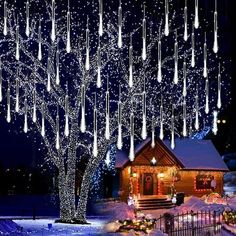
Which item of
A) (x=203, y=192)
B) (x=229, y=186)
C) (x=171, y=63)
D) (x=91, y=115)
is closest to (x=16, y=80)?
(x=91, y=115)

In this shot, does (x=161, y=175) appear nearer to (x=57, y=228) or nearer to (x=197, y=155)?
(x=197, y=155)

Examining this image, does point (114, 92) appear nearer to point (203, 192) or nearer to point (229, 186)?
point (203, 192)

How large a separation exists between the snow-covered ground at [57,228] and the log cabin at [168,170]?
22.8 ft

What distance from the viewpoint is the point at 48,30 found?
2120 centimetres

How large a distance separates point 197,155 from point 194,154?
6.6 inches

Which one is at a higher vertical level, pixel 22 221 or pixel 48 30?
pixel 48 30

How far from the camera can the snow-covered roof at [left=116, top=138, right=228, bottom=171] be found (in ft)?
96.1

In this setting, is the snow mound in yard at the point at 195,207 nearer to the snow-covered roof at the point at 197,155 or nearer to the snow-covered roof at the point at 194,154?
the snow-covered roof at the point at 194,154

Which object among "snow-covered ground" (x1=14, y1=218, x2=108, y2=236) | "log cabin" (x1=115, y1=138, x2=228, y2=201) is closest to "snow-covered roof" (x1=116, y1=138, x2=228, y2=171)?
"log cabin" (x1=115, y1=138, x2=228, y2=201)

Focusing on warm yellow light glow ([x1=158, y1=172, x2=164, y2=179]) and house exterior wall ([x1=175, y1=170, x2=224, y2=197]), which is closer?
warm yellow light glow ([x1=158, y1=172, x2=164, y2=179])

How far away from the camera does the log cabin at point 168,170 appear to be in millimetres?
28031

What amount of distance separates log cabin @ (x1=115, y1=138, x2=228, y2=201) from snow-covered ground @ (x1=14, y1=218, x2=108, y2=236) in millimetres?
6957

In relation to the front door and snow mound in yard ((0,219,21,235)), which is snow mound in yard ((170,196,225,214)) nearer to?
snow mound in yard ((0,219,21,235))

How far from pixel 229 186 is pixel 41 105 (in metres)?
22.3
